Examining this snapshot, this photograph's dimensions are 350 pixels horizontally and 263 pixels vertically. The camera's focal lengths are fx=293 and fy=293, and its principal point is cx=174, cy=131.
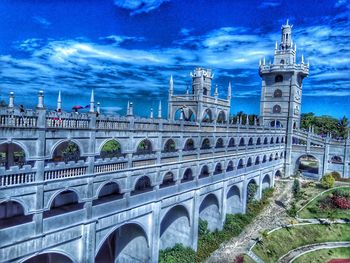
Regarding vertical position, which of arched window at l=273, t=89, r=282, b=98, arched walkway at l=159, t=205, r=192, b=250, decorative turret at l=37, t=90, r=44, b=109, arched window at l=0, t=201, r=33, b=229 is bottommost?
arched walkway at l=159, t=205, r=192, b=250

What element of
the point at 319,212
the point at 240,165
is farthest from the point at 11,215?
the point at 319,212

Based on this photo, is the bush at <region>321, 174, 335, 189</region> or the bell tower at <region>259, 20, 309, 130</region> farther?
the bell tower at <region>259, 20, 309, 130</region>

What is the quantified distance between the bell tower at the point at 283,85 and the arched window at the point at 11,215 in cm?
5280

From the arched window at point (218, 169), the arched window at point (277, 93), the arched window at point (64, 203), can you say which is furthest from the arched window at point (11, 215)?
the arched window at point (277, 93)

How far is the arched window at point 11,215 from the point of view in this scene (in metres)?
20.4

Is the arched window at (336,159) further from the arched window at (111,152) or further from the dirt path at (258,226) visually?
the arched window at (111,152)

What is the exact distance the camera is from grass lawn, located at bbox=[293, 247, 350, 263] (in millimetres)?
35344

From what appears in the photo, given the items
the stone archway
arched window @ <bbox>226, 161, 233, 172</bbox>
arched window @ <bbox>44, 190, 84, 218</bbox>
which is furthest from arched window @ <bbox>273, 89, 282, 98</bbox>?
arched window @ <bbox>44, 190, 84, 218</bbox>

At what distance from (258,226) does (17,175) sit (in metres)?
33.4

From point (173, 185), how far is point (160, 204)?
288 centimetres

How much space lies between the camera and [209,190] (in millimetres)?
37062

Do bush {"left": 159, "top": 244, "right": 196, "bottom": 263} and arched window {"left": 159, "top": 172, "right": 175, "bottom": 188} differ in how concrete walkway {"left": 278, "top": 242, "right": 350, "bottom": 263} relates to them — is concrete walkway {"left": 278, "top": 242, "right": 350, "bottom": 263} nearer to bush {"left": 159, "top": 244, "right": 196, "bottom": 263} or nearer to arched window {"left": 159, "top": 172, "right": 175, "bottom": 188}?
bush {"left": 159, "top": 244, "right": 196, "bottom": 263}

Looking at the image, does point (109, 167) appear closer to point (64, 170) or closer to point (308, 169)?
point (64, 170)

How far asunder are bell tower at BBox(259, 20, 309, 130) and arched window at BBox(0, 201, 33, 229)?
173ft
